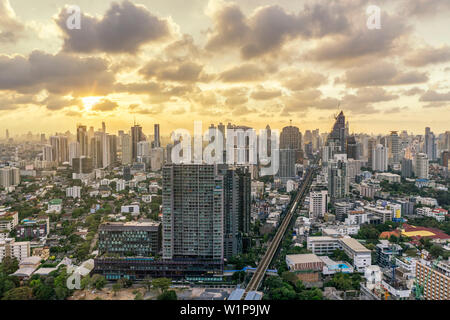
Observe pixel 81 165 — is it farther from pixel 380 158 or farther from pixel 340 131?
pixel 380 158

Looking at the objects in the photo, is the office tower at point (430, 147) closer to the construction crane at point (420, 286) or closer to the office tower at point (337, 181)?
the office tower at point (337, 181)

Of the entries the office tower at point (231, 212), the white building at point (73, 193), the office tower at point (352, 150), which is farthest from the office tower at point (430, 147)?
the white building at point (73, 193)

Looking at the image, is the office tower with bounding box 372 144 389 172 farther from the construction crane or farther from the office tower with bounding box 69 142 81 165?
the office tower with bounding box 69 142 81 165

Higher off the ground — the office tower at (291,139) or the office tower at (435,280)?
the office tower at (291,139)

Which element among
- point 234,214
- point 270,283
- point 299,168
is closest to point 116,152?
point 299,168

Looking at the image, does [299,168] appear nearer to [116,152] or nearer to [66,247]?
[116,152]
